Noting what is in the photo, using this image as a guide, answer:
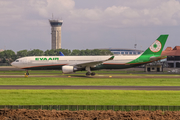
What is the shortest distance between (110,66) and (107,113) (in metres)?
39.2

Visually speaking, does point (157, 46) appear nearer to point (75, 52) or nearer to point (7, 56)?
point (75, 52)

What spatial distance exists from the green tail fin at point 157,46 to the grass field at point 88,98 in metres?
31.8

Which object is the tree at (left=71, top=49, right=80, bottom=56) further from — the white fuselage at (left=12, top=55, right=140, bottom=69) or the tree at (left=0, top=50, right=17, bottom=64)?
the white fuselage at (left=12, top=55, right=140, bottom=69)

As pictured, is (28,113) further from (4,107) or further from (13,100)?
(13,100)

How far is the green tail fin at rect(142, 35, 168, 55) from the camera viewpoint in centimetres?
6100

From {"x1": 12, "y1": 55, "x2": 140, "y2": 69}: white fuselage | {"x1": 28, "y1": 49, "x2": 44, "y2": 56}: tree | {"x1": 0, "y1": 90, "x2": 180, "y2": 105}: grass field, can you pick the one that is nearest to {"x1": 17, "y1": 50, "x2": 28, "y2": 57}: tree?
{"x1": 28, "y1": 49, "x2": 44, "y2": 56}: tree

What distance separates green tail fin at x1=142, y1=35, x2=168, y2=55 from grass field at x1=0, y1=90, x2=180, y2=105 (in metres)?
31.8

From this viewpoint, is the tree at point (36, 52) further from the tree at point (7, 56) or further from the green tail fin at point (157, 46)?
the green tail fin at point (157, 46)

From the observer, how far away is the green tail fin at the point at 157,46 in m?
61.0

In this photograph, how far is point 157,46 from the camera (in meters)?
61.2

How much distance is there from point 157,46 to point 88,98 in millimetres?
39312

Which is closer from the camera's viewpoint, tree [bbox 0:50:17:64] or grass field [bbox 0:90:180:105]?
grass field [bbox 0:90:180:105]

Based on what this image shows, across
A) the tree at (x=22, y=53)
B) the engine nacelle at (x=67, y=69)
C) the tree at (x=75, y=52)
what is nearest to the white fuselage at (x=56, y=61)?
the engine nacelle at (x=67, y=69)

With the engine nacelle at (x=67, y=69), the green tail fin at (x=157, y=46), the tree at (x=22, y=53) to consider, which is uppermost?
the tree at (x=22, y=53)
